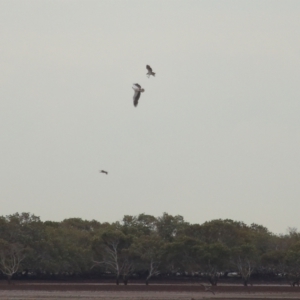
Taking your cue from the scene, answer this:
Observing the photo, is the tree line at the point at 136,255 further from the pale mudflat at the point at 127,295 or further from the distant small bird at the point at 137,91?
the distant small bird at the point at 137,91

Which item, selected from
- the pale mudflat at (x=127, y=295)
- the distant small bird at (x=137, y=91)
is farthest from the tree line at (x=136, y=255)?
the distant small bird at (x=137, y=91)

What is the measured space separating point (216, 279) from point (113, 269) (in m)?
9.52

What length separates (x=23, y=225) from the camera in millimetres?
73062

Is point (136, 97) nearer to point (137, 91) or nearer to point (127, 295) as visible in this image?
point (137, 91)

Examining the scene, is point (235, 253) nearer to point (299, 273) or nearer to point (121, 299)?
point (299, 273)

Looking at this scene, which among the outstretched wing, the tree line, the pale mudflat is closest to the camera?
the outstretched wing

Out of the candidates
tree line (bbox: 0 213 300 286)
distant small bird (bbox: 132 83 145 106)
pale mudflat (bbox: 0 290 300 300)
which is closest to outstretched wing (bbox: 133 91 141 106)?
distant small bird (bbox: 132 83 145 106)

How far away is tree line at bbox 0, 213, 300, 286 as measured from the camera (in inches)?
2670

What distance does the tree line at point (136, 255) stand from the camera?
222 ft

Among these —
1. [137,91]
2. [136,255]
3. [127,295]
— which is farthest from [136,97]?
[136,255]

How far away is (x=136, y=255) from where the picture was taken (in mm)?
68812

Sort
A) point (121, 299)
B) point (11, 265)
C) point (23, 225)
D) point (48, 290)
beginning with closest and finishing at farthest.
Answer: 1. point (121, 299)
2. point (48, 290)
3. point (11, 265)
4. point (23, 225)

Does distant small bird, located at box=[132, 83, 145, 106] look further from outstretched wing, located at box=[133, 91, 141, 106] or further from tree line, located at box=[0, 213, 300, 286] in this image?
tree line, located at box=[0, 213, 300, 286]

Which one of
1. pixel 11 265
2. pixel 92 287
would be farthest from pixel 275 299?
pixel 11 265
